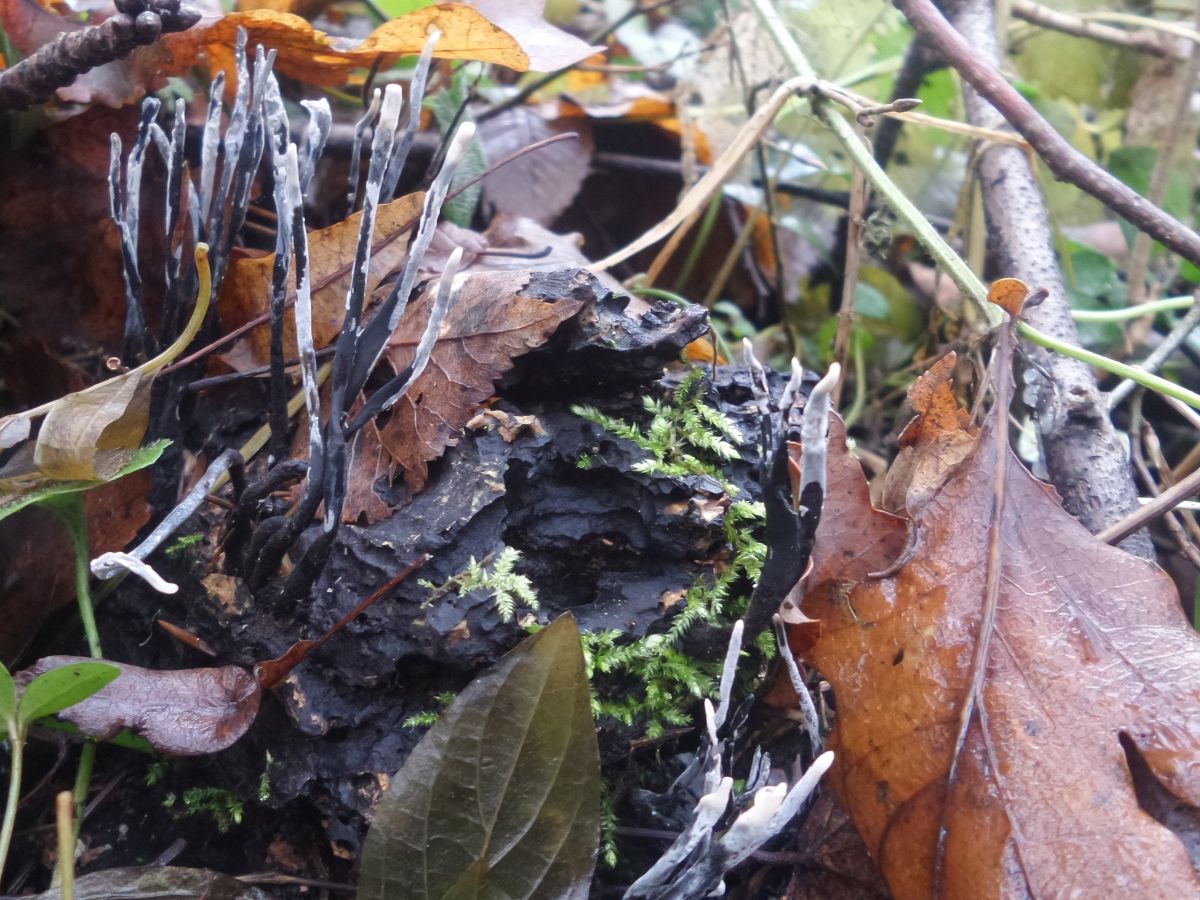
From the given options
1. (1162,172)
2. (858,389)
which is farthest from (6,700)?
(1162,172)

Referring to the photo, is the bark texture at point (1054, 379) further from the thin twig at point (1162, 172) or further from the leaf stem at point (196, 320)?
the leaf stem at point (196, 320)

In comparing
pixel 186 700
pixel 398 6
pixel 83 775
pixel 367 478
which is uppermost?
pixel 398 6

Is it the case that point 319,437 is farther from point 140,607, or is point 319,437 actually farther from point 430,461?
point 140,607

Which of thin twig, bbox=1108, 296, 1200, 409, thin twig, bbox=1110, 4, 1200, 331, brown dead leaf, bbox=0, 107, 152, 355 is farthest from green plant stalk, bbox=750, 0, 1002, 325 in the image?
brown dead leaf, bbox=0, 107, 152, 355

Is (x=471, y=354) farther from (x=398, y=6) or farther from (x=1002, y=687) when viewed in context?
(x=398, y=6)

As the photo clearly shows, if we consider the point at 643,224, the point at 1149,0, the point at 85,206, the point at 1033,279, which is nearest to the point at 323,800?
the point at 85,206
